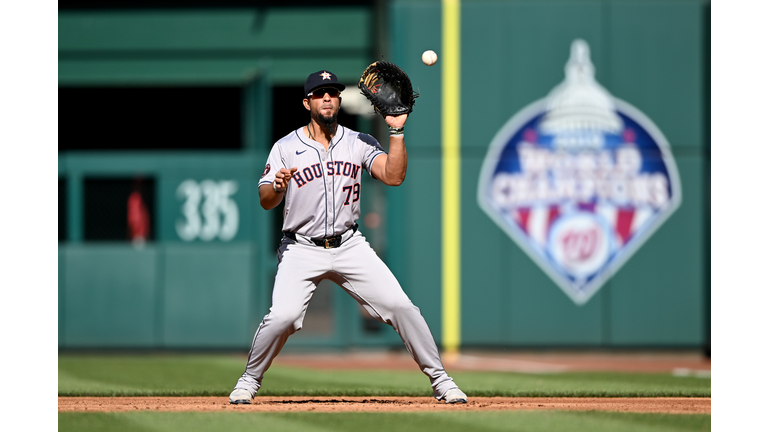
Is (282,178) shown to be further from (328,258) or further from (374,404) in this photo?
(374,404)

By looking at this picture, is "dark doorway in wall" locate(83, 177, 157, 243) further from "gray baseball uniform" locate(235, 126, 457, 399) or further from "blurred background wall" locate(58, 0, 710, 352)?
"gray baseball uniform" locate(235, 126, 457, 399)

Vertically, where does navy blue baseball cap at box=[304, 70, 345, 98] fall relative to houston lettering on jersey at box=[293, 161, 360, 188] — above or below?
above

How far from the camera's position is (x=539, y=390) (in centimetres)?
604

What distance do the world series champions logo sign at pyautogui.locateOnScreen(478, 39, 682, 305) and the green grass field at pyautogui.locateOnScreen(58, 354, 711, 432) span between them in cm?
241

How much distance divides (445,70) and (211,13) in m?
3.05

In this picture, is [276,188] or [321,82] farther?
[321,82]

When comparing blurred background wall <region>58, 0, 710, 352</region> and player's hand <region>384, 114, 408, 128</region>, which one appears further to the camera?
blurred background wall <region>58, 0, 710, 352</region>

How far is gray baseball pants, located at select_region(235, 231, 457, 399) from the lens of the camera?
16.0ft

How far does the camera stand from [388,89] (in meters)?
4.92

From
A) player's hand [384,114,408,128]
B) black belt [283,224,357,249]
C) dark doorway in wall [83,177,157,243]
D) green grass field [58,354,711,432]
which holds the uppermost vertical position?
player's hand [384,114,408,128]

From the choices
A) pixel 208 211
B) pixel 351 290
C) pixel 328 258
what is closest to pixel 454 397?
pixel 351 290

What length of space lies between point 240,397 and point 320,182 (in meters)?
1.22

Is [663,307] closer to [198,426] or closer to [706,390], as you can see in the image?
[706,390]

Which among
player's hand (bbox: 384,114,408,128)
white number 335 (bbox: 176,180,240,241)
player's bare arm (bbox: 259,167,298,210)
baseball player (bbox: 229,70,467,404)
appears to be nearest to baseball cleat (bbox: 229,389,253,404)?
baseball player (bbox: 229,70,467,404)
